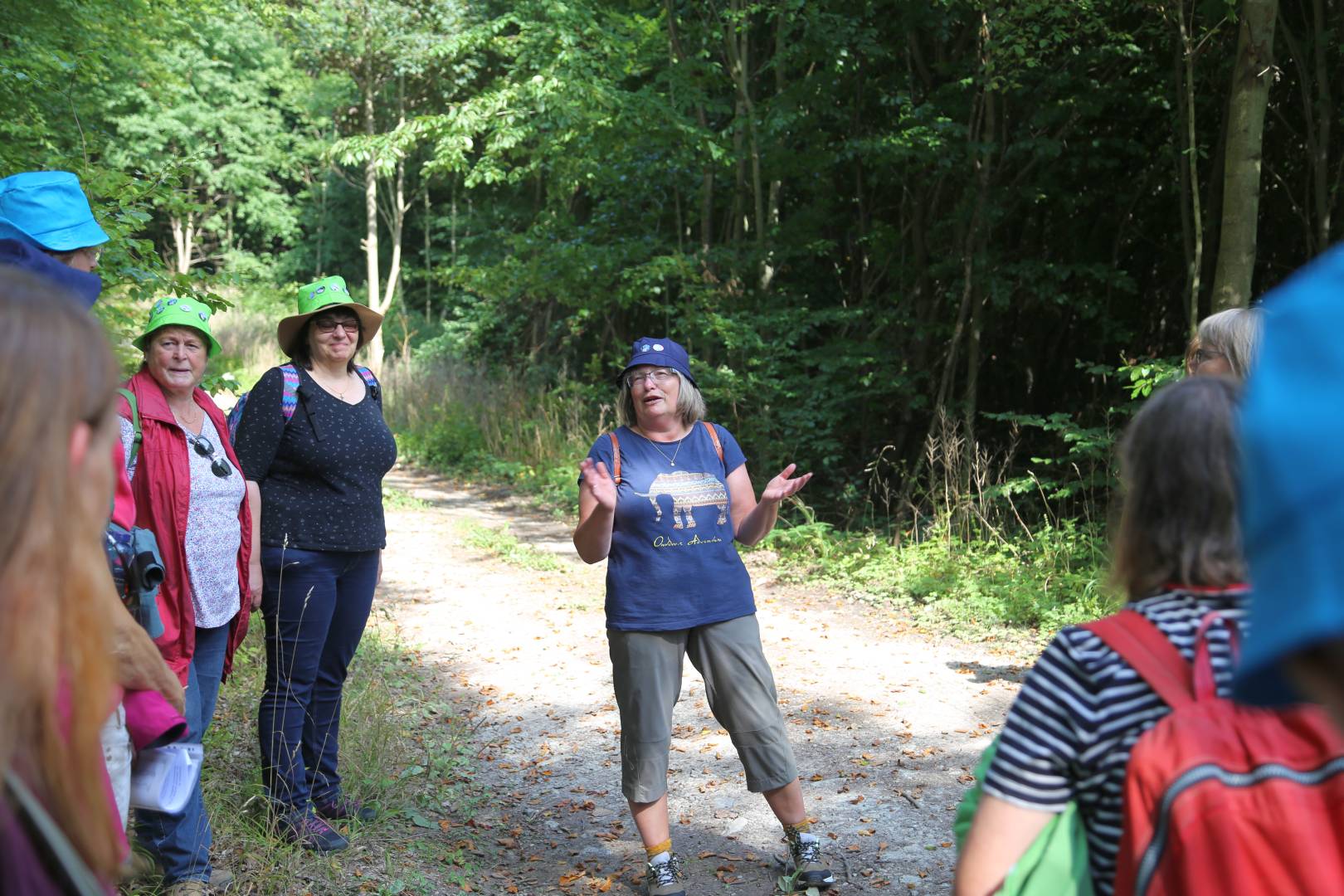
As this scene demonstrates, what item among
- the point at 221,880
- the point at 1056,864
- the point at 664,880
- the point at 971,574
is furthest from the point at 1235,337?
the point at 971,574

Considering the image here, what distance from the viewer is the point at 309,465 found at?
4301 millimetres

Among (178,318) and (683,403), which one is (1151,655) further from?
(178,318)

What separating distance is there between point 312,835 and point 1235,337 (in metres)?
3.68

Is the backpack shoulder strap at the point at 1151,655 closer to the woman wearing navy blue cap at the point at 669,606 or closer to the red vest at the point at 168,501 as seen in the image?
the woman wearing navy blue cap at the point at 669,606

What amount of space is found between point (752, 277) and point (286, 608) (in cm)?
1028

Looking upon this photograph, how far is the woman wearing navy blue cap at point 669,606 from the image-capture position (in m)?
4.11

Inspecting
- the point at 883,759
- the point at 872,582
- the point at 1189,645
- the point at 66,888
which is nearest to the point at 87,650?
the point at 66,888

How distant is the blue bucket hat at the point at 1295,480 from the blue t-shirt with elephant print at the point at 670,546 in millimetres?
3360

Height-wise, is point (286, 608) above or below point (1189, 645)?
below

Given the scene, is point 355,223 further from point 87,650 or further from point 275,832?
point 87,650

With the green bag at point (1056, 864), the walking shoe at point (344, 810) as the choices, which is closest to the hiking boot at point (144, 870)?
the walking shoe at point (344, 810)

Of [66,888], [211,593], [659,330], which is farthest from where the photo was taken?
[659,330]

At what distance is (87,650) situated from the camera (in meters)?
1.24

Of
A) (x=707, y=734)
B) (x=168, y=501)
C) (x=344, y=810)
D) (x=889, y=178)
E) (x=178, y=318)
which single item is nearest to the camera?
(x=168, y=501)
